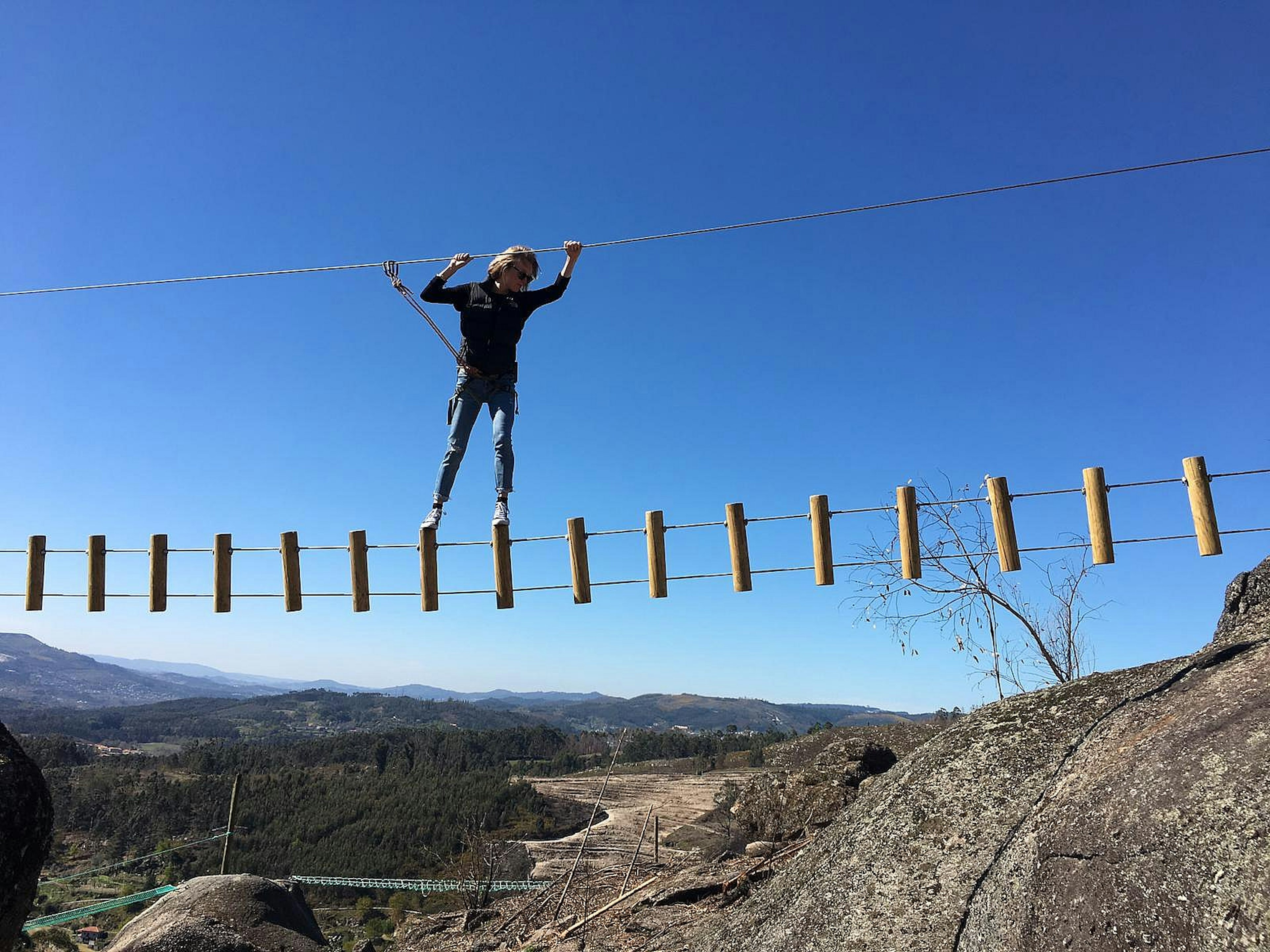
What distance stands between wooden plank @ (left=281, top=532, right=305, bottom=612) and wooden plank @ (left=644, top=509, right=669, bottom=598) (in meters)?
3.61

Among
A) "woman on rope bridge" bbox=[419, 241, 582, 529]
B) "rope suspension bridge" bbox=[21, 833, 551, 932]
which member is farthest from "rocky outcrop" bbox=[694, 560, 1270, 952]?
"rope suspension bridge" bbox=[21, 833, 551, 932]

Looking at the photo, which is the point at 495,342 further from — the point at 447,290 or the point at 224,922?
the point at 224,922

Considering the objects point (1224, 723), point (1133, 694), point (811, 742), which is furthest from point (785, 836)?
point (1224, 723)

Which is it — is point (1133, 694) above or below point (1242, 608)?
below

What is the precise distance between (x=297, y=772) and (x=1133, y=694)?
131 meters

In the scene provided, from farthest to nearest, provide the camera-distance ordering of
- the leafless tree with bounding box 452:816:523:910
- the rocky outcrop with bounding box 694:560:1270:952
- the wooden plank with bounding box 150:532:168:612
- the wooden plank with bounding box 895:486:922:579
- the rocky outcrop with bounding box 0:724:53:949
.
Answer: the leafless tree with bounding box 452:816:523:910, the wooden plank with bounding box 150:532:168:612, the wooden plank with bounding box 895:486:922:579, the rocky outcrop with bounding box 0:724:53:949, the rocky outcrop with bounding box 694:560:1270:952

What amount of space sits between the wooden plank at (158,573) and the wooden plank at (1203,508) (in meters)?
9.89

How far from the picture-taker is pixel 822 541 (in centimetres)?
689

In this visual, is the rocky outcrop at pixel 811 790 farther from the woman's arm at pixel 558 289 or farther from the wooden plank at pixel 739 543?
the woman's arm at pixel 558 289

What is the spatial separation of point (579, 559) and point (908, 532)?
3052mm

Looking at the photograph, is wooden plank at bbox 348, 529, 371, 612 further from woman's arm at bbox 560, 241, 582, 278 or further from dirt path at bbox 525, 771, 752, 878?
dirt path at bbox 525, 771, 752, 878

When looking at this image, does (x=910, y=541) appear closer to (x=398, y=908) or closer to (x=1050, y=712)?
(x=1050, y=712)

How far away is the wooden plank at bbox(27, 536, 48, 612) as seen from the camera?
8508 millimetres

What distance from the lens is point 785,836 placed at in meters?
9.14
